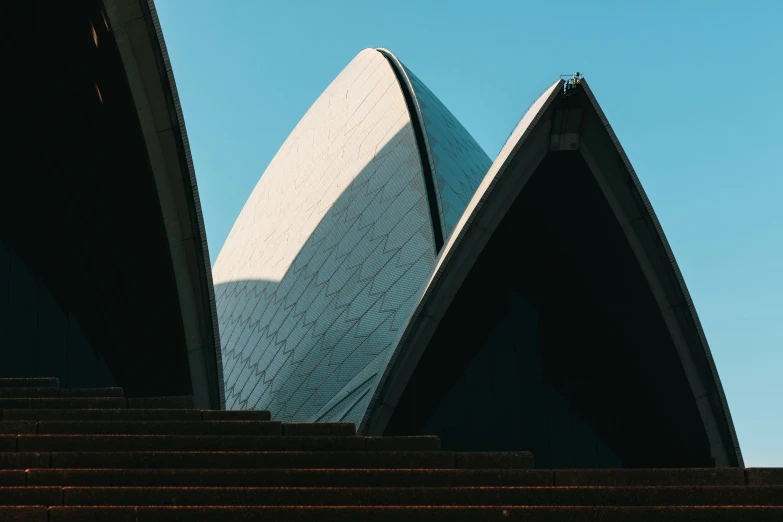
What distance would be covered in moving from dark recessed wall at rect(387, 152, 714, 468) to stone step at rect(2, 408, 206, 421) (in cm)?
963

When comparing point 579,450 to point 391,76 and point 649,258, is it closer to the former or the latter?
point 649,258

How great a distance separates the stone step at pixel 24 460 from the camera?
25.0ft

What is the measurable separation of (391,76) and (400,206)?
492 centimetres

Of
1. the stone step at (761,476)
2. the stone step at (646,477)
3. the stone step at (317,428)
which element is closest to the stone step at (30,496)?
the stone step at (317,428)

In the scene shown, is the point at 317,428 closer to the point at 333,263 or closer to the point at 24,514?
the point at 24,514

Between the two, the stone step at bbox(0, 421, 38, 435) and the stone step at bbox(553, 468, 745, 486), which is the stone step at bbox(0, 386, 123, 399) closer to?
the stone step at bbox(0, 421, 38, 435)

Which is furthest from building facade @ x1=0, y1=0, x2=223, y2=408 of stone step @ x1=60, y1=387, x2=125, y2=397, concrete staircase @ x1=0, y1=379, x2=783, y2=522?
concrete staircase @ x1=0, y1=379, x2=783, y2=522

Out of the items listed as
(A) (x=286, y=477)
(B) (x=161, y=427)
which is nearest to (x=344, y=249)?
(B) (x=161, y=427)

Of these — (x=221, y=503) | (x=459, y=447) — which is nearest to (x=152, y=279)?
(x=459, y=447)

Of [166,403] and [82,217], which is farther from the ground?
[82,217]

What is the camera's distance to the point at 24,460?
25.1 ft

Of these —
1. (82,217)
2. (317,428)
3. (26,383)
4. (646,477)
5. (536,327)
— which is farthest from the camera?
(536,327)

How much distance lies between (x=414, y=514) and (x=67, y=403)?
3609mm

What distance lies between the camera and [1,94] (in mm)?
15867
